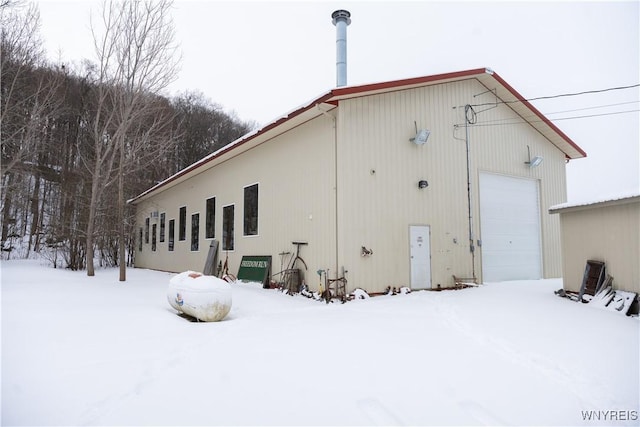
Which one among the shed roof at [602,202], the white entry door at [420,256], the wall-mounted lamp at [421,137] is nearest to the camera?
the shed roof at [602,202]

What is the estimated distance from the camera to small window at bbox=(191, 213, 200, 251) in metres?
13.3

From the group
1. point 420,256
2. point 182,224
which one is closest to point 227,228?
point 182,224

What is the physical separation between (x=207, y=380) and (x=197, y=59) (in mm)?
12576

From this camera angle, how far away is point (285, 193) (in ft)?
29.1

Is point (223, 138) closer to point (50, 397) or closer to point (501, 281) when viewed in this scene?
point (501, 281)

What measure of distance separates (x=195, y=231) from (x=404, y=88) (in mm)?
8643

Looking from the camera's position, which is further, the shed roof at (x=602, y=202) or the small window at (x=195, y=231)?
the small window at (x=195, y=231)

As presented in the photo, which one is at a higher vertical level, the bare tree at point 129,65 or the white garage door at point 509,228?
the bare tree at point 129,65

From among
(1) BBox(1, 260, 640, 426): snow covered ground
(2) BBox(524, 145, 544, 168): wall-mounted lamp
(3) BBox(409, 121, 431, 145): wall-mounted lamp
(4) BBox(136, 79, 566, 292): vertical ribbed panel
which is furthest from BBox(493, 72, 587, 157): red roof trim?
(1) BBox(1, 260, 640, 426): snow covered ground

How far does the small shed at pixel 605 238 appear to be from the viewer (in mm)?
5723

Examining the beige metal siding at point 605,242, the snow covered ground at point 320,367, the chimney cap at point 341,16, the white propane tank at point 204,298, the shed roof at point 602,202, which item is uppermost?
the chimney cap at point 341,16

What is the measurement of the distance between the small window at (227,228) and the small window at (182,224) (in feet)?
11.3

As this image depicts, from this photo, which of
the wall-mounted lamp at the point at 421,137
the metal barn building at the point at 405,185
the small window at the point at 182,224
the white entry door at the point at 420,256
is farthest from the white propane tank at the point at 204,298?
the small window at the point at 182,224

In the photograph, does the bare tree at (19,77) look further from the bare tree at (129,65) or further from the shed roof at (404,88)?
the shed roof at (404,88)
